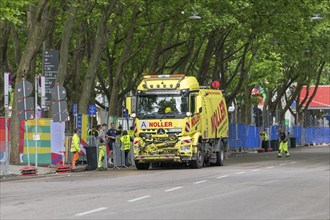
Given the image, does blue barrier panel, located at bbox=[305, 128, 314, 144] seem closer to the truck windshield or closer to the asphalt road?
the truck windshield

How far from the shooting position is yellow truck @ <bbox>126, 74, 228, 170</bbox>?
115ft

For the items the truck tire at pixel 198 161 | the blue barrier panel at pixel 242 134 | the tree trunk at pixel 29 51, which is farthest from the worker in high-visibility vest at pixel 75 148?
the blue barrier panel at pixel 242 134

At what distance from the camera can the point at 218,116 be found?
39781 mm

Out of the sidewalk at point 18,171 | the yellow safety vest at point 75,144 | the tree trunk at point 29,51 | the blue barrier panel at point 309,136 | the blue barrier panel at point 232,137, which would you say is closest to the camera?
the sidewalk at point 18,171

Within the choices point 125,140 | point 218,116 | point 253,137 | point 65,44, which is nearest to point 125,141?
point 125,140

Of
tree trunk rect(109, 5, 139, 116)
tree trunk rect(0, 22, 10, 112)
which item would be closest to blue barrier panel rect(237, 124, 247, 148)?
tree trunk rect(109, 5, 139, 116)

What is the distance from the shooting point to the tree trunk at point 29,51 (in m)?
33.2

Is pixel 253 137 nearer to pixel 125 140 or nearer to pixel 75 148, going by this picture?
pixel 125 140

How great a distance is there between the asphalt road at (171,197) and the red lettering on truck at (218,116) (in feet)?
31.5

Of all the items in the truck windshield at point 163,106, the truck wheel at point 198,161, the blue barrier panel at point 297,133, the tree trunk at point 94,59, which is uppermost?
the tree trunk at point 94,59

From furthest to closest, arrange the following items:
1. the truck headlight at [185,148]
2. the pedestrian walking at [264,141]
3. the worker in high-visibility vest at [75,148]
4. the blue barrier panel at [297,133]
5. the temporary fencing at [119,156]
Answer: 1. the blue barrier panel at [297,133]
2. the pedestrian walking at [264,141]
3. the temporary fencing at [119,156]
4. the truck headlight at [185,148]
5. the worker in high-visibility vest at [75,148]

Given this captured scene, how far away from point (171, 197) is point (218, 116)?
19.9m

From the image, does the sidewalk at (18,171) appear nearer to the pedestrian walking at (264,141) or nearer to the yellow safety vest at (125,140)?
the yellow safety vest at (125,140)

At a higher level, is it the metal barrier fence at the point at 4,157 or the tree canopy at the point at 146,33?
the tree canopy at the point at 146,33
